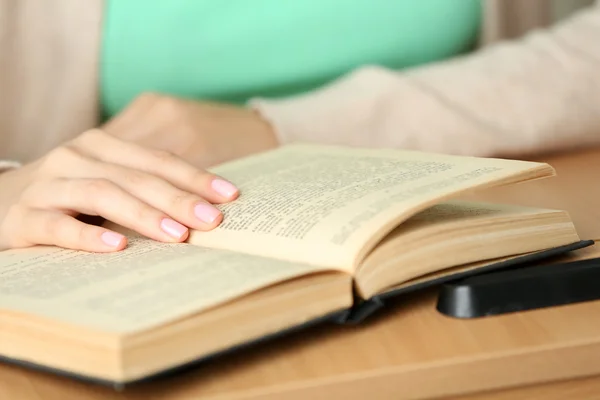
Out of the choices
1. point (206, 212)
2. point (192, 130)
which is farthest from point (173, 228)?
point (192, 130)

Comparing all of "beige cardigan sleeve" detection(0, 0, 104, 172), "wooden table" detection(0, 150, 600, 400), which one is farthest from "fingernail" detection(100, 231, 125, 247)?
"beige cardigan sleeve" detection(0, 0, 104, 172)

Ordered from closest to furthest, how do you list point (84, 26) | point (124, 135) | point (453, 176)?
point (453, 176) → point (124, 135) → point (84, 26)

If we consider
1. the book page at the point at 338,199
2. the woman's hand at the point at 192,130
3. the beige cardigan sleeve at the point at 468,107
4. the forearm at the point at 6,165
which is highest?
the book page at the point at 338,199

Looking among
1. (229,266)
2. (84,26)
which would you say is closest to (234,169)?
(229,266)

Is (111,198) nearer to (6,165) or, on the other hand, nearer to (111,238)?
(111,238)

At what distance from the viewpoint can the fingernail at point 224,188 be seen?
563mm

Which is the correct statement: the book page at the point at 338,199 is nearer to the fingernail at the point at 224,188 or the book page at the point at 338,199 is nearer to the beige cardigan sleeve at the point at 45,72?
the fingernail at the point at 224,188

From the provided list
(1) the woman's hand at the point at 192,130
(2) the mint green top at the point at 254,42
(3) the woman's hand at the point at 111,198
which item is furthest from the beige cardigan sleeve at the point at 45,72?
(3) the woman's hand at the point at 111,198

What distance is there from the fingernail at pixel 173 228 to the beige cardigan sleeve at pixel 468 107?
14.0 inches

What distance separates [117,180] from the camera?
1.92 ft

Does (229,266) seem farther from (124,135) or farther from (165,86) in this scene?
(165,86)

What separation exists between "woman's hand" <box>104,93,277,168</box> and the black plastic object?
0.39 metres

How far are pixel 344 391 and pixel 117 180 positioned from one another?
25cm

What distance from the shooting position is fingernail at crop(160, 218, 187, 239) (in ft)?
1.73
